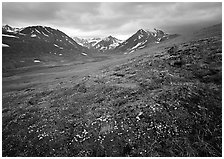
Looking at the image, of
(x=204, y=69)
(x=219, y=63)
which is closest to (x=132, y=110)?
(x=204, y=69)

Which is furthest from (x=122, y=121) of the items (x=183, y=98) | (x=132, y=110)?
(x=183, y=98)

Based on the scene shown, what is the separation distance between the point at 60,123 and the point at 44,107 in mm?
6424

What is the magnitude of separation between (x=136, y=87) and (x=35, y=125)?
1371 cm

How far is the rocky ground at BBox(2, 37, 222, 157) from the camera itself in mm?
13969

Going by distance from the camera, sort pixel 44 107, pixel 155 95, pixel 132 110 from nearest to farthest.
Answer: pixel 132 110, pixel 155 95, pixel 44 107

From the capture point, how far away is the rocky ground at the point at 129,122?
14.0 meters

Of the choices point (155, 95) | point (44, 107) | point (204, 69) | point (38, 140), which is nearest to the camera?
point (38, 140)

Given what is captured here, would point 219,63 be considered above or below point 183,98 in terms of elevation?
above

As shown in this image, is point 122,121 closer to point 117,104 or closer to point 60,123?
point 117,104

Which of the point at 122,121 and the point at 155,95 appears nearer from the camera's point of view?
the point at 122,121

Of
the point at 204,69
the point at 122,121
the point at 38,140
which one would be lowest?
the point at 38,140

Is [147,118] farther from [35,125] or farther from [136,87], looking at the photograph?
[35,125]

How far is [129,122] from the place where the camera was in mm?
A: 16203

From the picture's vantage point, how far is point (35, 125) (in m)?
18.5
